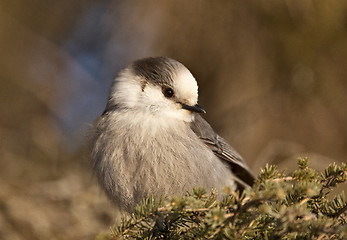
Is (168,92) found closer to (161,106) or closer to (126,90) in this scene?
(161,106)

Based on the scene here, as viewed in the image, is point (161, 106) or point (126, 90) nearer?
point (161, 106)

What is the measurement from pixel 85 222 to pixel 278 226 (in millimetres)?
2559

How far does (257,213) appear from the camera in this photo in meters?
1.58

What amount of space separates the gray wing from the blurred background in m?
0.74

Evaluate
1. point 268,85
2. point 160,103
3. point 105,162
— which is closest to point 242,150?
point 268,85

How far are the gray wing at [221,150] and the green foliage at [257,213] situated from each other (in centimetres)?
118

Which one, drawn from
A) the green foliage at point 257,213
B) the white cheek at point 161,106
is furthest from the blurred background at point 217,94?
the green foliage at point 257,213

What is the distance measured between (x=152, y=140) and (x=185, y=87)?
46cm

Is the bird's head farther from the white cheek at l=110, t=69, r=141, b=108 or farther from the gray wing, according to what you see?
the gray wing

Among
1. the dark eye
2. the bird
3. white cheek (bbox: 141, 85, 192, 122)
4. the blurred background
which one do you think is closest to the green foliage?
the bird

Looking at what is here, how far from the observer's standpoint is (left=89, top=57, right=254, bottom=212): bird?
2.56m

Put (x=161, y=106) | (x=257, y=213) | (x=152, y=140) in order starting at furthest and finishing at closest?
(x=161, y=106), (x=152, y=140), (x=257, y=213)

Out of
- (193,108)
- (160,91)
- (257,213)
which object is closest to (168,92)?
(160,91)

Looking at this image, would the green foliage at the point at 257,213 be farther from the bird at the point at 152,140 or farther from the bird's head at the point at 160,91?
the bird's head at the point at 160,91
